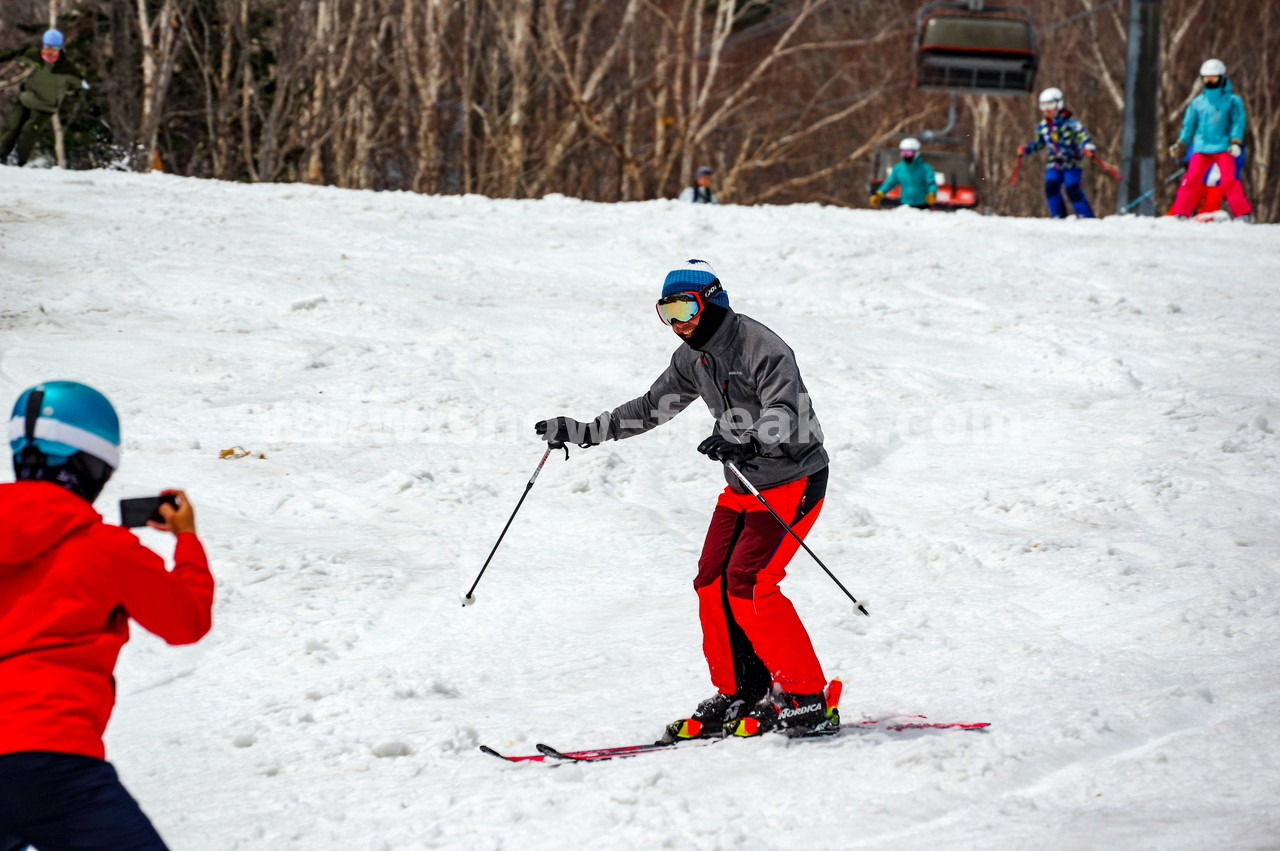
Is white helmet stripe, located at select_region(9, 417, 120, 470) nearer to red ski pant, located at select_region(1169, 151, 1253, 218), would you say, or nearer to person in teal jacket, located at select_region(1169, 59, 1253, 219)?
person in teal jacket, located at select_region(1169, 59, 1253, 219)

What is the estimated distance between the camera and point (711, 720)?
4391 mm

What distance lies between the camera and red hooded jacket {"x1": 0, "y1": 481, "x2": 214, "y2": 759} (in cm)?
232

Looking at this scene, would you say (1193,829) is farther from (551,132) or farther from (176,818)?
(551,132)

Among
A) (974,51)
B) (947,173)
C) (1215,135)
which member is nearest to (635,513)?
(1215,135)

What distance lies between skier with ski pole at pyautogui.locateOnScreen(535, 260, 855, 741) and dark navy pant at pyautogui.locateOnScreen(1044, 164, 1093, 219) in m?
12.1

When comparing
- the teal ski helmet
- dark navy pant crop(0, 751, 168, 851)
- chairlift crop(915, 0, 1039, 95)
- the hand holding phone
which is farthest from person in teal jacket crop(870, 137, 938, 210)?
dark navy pant crop(0, 751, 168, 851)

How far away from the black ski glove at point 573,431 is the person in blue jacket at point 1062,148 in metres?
11.7

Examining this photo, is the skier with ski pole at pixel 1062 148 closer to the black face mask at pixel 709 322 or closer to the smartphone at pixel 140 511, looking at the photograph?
the black face mask at pixel 709 322

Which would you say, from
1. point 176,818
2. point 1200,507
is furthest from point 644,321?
point 176,818

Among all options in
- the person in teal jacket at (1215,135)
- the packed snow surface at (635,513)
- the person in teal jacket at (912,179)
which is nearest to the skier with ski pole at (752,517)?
the packed snow surface at (635,513)

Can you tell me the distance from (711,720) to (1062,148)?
41.3ft

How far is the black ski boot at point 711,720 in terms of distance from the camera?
170 inches

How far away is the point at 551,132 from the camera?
27.8 meters

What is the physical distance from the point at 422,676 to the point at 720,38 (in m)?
22.7
